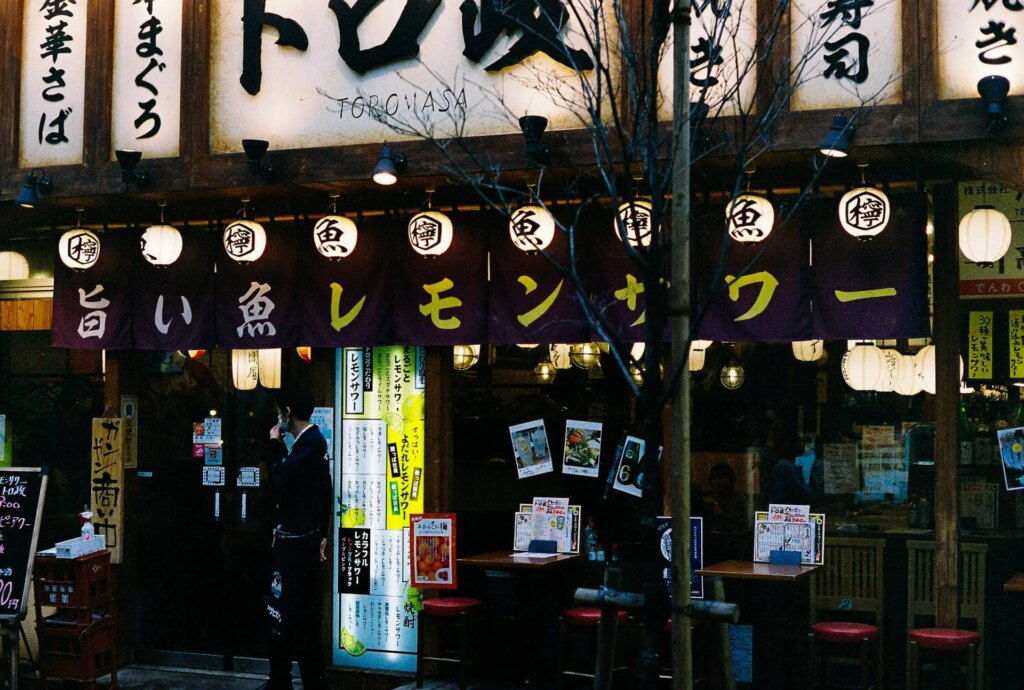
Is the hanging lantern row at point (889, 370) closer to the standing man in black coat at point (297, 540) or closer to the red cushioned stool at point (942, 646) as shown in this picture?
the red cushioned stool at point (942, 646)

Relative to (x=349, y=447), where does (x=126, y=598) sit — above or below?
below

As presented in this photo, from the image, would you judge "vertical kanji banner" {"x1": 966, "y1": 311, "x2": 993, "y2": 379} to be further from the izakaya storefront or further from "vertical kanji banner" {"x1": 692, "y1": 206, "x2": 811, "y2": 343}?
"vertical kanji banner" {"x1": 692, "y1": 206, "x2": 811, "y2": 343}

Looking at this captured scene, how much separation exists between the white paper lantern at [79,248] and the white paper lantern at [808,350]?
7.02 meters

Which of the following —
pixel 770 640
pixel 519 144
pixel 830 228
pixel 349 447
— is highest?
pixel 519 144

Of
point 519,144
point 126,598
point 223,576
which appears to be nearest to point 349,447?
point 223,576

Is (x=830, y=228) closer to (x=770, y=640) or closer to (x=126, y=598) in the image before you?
(x=770, y=640)

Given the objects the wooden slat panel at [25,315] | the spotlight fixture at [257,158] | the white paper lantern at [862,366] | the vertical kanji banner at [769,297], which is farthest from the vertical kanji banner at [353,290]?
the white paper lantern at [862,366]

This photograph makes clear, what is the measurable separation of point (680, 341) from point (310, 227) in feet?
20.4

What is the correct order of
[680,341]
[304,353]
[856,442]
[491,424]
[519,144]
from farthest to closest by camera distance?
[304,353] < [491,424] < [856,442] < [519,144] < [680,341]

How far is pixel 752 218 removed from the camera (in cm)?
952

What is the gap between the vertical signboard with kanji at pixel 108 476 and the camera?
1252cm

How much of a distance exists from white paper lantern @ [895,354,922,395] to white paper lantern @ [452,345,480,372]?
395 cm

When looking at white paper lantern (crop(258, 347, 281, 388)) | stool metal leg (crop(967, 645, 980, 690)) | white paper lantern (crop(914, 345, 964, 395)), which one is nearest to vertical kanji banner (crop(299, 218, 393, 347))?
white paper lantern (crop(258, 347, 281, 388))

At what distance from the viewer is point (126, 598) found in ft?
41.5
